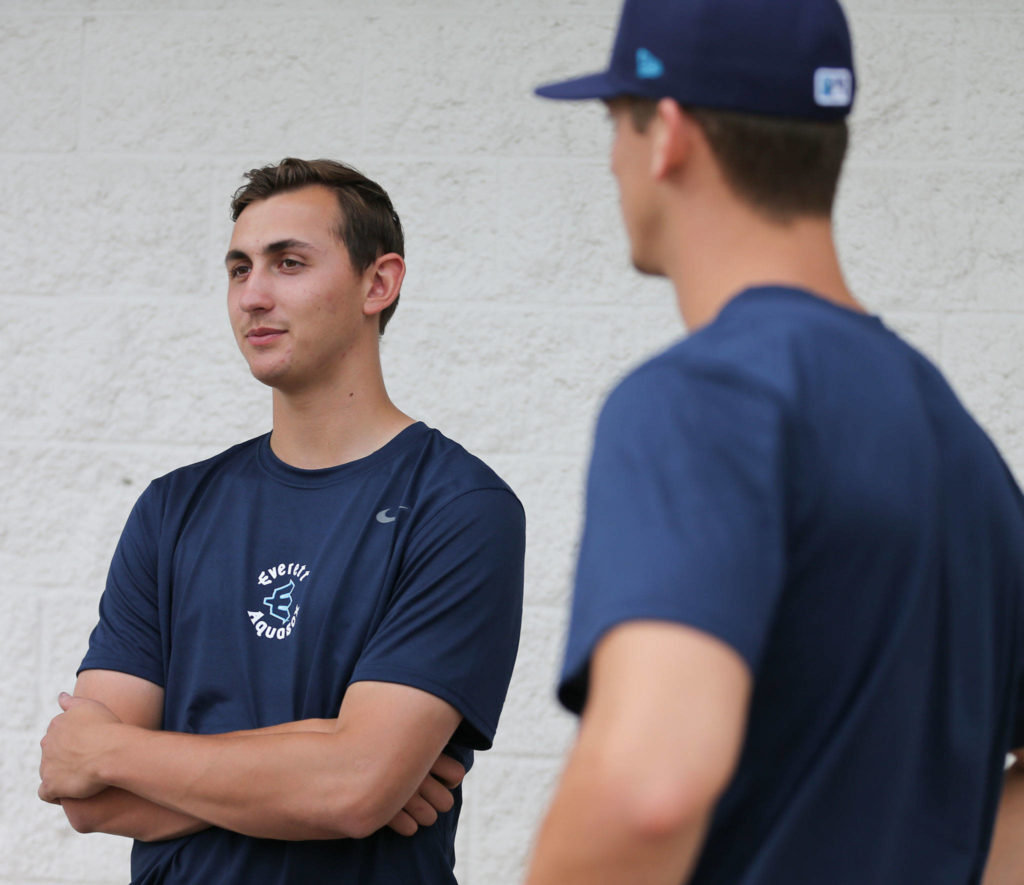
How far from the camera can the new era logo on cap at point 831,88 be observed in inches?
32.9

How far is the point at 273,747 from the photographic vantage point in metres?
1.41

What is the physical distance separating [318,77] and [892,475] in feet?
6.47

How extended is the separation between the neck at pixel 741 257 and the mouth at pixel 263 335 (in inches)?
37.1

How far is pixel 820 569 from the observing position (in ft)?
2.41

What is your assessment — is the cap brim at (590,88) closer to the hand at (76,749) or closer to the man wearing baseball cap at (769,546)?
the man wearing baseball cap at (769,546)

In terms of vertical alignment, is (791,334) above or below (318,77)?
below

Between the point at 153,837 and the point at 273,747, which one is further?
the point at 153,837

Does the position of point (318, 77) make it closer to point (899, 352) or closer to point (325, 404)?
point (325, 404)

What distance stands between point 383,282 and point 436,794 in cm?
73

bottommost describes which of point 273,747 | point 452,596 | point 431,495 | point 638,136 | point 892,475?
point 273,747

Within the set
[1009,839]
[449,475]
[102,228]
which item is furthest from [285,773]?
[102,228]

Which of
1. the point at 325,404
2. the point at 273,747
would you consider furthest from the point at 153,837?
the point at 325,404

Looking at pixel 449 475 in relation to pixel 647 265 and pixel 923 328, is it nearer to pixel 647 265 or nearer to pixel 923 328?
pixel 647 265

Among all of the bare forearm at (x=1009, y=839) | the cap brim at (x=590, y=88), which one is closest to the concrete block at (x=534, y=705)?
the bare forearm at (x=1009, y=839)
